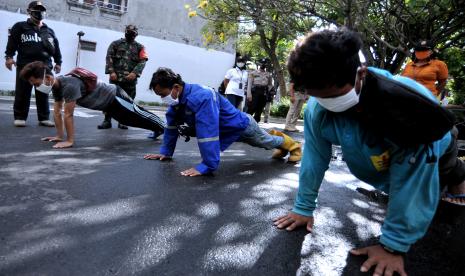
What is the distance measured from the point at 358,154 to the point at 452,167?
557 mm

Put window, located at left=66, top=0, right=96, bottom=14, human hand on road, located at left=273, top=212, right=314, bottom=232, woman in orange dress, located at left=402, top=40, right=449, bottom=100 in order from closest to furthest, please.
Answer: human hand on road, located at left=273, top=212, right=314, bottom=232 → woman in orange dress, located at left=402, top=40, right=449, bottom=100 → window, located at left=66, top=0, right=96, bottom=14

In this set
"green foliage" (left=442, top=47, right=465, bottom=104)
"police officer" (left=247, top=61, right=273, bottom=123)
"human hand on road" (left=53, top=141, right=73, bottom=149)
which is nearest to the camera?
"human hand on road" (left=53, top=141, right=73, bottom=149)

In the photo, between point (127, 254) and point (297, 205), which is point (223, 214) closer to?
point (297, 205)

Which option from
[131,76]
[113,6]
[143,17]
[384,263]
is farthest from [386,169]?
[143,17]

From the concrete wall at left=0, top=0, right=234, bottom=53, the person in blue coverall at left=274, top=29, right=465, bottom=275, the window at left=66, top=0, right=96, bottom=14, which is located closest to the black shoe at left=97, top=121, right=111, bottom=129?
the person in blue coverall at left=274, top=29, right=465, bottom=275

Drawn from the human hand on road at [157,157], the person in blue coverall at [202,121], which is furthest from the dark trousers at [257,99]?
the human hand on road at [157,157]

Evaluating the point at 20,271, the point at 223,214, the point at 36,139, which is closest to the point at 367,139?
the point at 223,214

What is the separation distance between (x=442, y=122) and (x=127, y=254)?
1431 mm

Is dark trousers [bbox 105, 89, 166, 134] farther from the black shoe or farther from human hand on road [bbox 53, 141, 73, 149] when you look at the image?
human hand on road [bbox 53, 141, 73, 149]

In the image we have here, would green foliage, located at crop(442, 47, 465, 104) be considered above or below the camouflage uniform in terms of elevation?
above

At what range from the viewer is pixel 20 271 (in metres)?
1.55

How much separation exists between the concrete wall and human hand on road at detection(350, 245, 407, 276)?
16420 mm

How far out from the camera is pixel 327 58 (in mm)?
1478

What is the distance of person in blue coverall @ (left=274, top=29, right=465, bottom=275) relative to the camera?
4.93 feet
